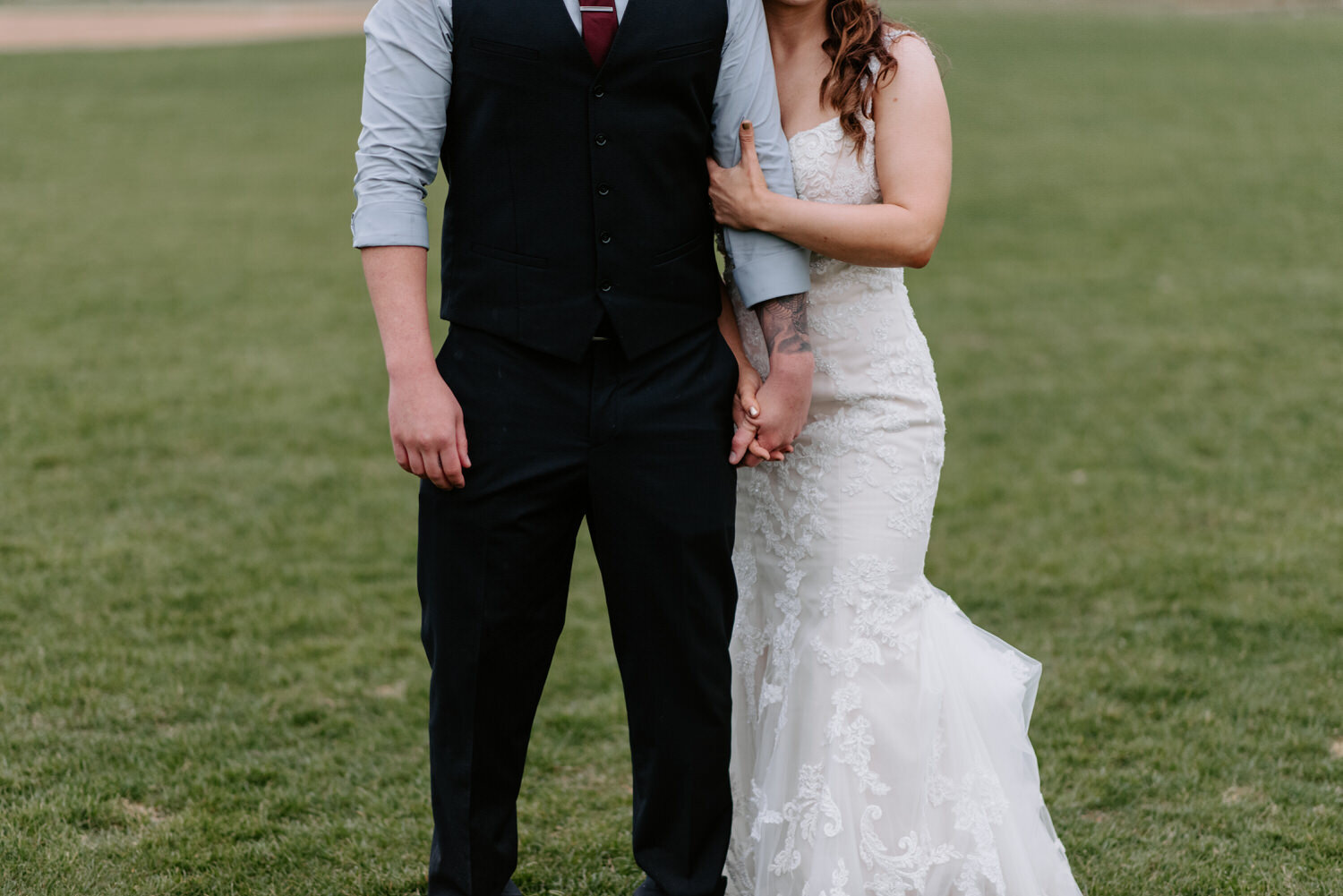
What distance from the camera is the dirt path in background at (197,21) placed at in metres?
29.8

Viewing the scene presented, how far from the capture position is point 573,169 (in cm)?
259

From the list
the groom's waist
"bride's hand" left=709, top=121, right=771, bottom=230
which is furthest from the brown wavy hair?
the groom's waist

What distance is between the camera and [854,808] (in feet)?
9.55

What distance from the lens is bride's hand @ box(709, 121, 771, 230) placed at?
268 cm

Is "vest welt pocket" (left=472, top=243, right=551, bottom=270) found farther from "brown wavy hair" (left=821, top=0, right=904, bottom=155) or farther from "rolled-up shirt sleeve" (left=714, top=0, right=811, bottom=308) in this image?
"brown wavy hair" (left=821, top=0, right=904, bottom=155)

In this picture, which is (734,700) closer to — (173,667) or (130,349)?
(173,667)

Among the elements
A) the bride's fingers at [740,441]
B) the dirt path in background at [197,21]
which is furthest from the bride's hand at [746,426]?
the dirt path in background at [197,21]

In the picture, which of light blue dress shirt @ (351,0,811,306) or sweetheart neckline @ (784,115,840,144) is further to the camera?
sweetheart neckline @ (784,115,840,144)

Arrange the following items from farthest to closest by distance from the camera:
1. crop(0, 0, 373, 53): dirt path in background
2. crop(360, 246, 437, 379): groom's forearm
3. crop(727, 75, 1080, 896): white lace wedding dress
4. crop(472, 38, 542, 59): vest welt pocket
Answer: crop(0, 0, 373, 53): dirt path in background
crop(727, 75, 1080, 896): white lace wedding dress
crop(360, 246, 437, 379): groom's forearm
crop(472, 38, 542, 59): vest welt pocket

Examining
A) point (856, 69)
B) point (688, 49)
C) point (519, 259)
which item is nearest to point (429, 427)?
point (519, 259)

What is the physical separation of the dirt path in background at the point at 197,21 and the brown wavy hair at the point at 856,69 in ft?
90.6

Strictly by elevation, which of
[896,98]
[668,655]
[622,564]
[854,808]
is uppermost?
[896,98]

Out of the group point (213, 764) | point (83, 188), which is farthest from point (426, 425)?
point (83, 188)

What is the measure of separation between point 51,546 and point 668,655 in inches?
160
